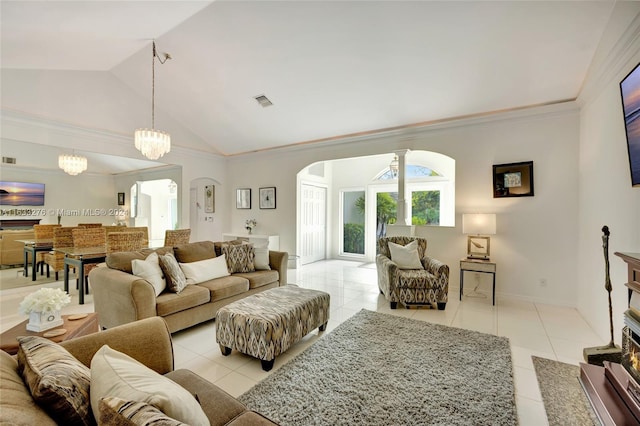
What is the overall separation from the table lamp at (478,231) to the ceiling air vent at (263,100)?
3644mm

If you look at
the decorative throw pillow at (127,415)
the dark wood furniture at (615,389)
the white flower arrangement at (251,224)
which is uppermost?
the white flower arrangement at (251,224)

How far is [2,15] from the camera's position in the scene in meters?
2.14

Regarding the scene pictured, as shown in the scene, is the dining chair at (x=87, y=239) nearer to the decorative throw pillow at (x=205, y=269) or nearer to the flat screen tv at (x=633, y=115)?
the decorative throw pillow at (x=205, y=269)

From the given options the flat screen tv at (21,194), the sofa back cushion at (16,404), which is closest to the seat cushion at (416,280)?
the sofa back cushion at (16,404)

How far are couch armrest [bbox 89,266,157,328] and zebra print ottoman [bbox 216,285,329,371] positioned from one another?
0.70 metres

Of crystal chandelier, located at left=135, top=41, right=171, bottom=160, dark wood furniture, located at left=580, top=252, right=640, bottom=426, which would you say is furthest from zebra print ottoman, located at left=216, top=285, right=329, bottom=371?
crystal chandelier, located at left=135, top=41, right=171, bottom=160

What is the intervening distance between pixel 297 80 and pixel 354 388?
13.0ft

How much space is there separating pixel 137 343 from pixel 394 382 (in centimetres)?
175

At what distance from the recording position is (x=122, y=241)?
13.6ft

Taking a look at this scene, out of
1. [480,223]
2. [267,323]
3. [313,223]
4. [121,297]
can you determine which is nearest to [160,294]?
[121,297]

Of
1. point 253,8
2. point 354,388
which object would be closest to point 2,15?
point 253,8

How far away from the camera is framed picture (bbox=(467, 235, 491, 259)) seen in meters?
4.24

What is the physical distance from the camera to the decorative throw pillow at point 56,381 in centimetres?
81

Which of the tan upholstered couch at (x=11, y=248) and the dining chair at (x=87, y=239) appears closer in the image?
the dining chair at (x=87, y=239)
